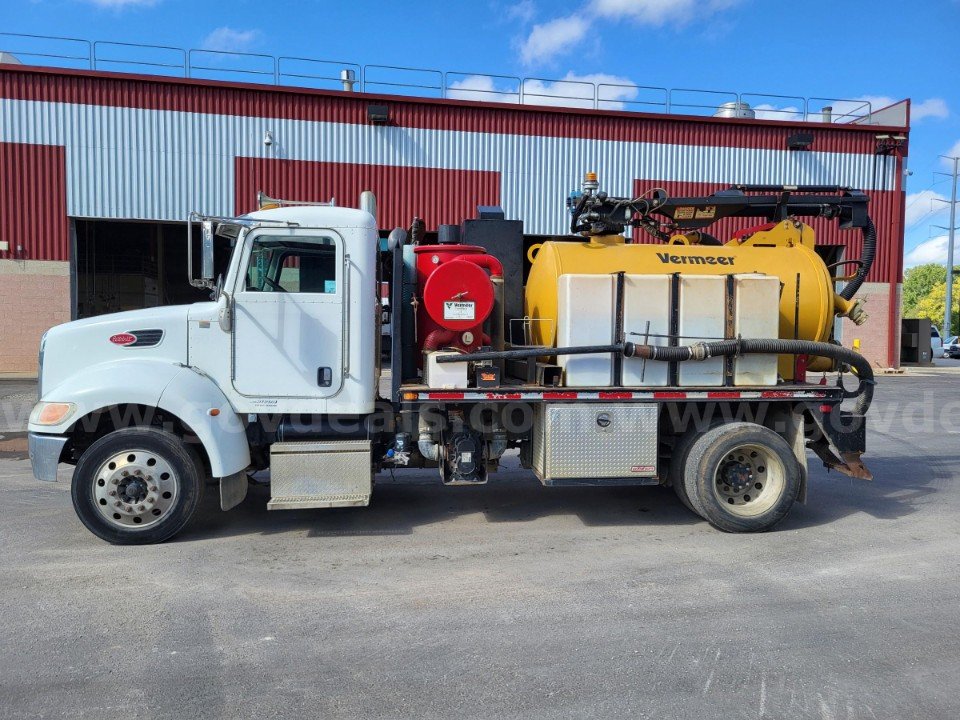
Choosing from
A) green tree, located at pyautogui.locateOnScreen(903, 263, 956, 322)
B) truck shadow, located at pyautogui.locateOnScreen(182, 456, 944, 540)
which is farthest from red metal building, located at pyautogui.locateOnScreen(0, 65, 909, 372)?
green tree, located at pyautogui.locateOnScreen(903, 263, 956, 322)

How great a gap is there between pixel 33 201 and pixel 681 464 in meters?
20.5

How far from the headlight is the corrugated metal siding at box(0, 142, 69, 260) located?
17072 millimetres

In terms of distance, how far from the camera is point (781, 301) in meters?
6.65

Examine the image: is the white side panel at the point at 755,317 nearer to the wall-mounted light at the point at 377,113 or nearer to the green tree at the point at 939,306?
the wall-mounted light at the point at 377,113

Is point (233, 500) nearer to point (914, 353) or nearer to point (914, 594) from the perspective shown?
point (914, 594)

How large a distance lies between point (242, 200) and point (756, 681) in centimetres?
2009

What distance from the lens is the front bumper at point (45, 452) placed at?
543 centimetres

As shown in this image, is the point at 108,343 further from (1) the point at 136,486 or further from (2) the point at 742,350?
(2) the point at 742,350

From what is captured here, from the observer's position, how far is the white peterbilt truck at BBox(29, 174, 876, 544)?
5.46m

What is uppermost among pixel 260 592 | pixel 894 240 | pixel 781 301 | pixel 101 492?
pixel 894 240

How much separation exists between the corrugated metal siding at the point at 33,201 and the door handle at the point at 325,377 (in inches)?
705

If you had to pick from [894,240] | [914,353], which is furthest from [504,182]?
[914,353]

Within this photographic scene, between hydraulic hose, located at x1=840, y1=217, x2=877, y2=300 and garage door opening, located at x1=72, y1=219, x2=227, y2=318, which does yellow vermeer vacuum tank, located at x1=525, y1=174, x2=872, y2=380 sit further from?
garage door opening, located at x1=72, y1=219, x2=227, y2=318

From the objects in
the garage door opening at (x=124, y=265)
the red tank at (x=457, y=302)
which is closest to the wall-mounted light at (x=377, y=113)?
the garage door opening at (x=124, y=265)
